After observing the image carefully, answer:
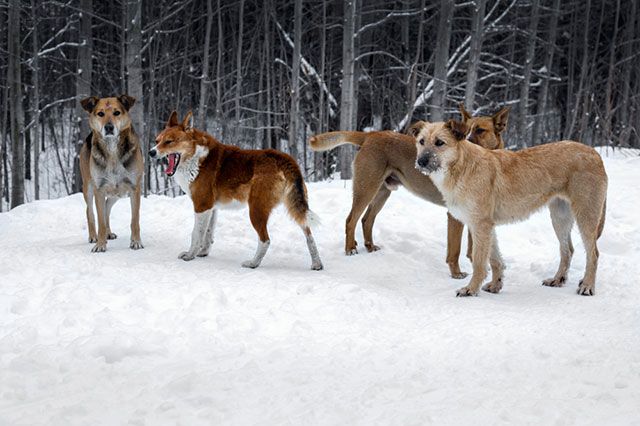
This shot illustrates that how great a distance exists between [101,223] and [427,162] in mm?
4073

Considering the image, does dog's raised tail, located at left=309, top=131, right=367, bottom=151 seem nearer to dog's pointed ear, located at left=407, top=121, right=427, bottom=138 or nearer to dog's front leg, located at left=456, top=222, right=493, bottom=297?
dog's pointed ear, located at left=407, top=121, right=427, bottom=138

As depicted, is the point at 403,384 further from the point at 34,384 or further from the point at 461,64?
the point at 461,64

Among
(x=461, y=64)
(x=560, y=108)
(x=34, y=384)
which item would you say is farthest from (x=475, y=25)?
(x=34, y=384)

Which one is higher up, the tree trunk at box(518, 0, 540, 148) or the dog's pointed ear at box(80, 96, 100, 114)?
the tree trunk at box(518, 0, 540, 148)

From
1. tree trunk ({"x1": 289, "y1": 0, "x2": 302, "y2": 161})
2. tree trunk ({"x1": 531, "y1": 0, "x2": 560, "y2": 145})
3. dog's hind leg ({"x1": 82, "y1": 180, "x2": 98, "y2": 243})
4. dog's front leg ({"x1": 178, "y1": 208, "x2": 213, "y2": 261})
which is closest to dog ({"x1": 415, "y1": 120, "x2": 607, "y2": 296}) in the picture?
dog's front leg ({"x1": 178, "y1": 208, "x2": 213, "y2": 261})

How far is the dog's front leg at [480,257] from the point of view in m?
5.80

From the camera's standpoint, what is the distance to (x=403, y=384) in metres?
3.53

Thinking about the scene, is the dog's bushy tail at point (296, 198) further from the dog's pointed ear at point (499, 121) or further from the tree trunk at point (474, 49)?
the tree trunk at point (474, 49)

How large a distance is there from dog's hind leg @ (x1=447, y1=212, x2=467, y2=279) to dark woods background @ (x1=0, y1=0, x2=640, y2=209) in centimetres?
834

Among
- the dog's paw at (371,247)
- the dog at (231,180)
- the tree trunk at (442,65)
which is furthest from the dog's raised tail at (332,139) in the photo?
the tree trunk at (442,65)

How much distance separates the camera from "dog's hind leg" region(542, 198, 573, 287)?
6.34 metres

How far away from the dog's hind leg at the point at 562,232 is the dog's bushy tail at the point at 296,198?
9.06ft

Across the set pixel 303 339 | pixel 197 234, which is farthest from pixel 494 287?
pixel 197 234

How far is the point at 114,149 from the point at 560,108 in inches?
867
